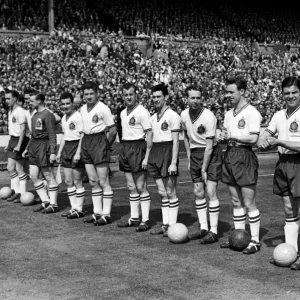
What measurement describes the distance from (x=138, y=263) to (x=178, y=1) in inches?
1452

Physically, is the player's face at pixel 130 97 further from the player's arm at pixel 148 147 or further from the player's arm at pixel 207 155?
the player's arm at pixel 207 155

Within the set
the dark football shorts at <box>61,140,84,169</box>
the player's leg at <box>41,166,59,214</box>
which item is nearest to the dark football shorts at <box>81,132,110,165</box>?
the dark football shorts at <box>61,140,84,169</box>

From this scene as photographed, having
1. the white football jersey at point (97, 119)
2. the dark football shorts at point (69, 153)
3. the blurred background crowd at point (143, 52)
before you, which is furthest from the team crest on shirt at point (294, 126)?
the blurred background crowd at point (143, 52)

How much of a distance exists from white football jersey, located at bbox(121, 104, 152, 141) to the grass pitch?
1541mm

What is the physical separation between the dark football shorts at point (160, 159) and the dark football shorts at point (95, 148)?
1075 mm

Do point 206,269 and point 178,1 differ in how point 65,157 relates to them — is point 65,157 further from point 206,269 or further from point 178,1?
point 178,1

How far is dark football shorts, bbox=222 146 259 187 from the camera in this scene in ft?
27.9

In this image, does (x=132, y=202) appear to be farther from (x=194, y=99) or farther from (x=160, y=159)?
(x=194, y=99)

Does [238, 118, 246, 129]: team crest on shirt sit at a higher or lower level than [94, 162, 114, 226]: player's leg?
higher

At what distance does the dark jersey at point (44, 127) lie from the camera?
39.6ft

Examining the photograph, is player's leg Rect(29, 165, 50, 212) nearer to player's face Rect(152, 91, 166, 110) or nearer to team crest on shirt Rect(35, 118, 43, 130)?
team crest on shirt Rect(35, 118, 43, 130)

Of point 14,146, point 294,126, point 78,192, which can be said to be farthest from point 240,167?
point 14,146

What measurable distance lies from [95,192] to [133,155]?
129 centimetres

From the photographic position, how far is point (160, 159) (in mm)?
9914
